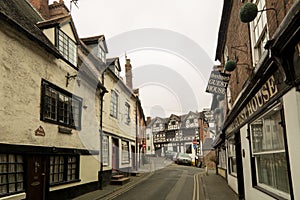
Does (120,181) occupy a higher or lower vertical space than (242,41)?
lower

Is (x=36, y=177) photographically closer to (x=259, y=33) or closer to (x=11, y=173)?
(x=11, y=173)

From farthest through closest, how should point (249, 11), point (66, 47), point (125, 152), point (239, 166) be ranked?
point (125, 152)
point (66, 47)
point (239, 166)
point (249, 11)

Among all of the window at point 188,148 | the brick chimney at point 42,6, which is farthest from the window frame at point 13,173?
the window at point 188,148

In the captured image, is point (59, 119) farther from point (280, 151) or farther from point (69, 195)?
point (280, 151)

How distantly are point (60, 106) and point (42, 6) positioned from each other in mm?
6719

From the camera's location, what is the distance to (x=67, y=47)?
11797 millimetres

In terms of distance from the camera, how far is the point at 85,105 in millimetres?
13125

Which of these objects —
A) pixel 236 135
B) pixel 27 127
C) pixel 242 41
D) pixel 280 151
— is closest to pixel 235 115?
pixel 236 135

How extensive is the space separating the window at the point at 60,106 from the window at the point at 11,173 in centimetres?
176

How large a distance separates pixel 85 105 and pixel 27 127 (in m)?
4.80

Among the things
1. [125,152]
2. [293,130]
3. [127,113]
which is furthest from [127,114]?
[293,130]

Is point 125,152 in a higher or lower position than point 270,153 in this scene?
→ lower

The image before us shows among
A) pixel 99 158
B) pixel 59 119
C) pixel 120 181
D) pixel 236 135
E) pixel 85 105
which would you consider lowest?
pixel 120 181

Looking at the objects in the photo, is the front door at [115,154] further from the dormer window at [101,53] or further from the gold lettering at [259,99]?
the gold lettering at [259,99]
